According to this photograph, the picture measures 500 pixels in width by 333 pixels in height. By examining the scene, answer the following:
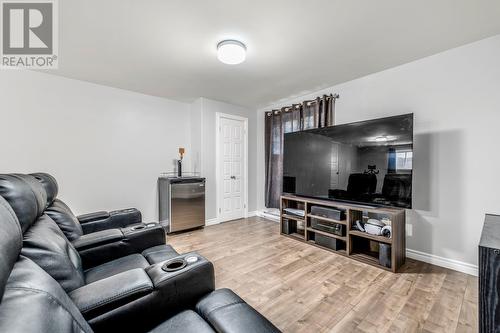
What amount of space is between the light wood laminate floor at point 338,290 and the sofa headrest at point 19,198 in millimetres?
1626

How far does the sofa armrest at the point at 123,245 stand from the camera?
1.65 metres

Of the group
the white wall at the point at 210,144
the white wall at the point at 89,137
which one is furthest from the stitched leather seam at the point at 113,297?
the white wall at the point at 210,144

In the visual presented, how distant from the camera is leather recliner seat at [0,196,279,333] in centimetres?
52

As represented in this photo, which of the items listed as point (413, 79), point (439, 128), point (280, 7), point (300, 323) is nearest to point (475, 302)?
point (300, 323)

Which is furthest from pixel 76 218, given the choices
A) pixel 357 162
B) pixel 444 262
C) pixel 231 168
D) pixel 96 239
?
pixel 444 262

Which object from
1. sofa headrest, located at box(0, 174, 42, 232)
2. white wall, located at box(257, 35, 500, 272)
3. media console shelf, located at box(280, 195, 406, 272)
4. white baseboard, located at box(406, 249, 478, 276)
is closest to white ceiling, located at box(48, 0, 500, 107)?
white wall, located at box(257, 35, 500, 272)

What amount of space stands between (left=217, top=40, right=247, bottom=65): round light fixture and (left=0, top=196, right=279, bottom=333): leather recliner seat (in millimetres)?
1983

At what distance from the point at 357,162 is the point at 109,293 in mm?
2768

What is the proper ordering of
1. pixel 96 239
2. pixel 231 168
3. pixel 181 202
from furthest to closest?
pixel 231 168, pixel 181 202, pixel 96 239

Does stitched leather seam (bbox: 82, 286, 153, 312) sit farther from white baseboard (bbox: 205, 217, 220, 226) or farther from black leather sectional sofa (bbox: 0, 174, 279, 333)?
white baseboard (bbox: 205, 217, 220, 226)

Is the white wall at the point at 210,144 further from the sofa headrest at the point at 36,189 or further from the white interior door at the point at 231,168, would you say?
the sofa headrest at the point at 36,189

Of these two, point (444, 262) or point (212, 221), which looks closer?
point (444, 262)

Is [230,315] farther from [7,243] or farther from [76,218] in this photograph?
[76,218]

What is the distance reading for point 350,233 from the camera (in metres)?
2.69
